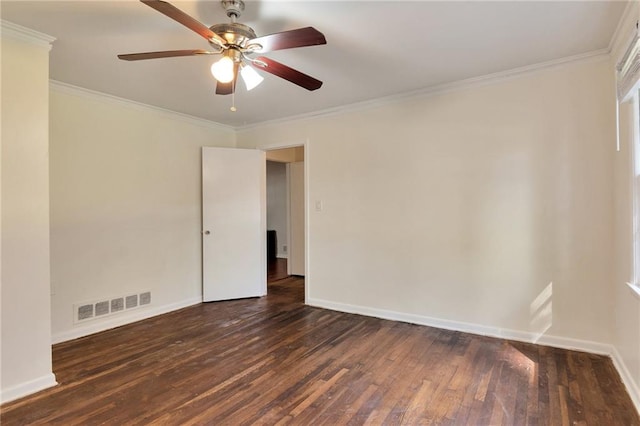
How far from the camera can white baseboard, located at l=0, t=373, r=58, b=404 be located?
2.09 metres

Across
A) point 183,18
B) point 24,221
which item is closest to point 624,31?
point 183,18

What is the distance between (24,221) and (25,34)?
1.17 m

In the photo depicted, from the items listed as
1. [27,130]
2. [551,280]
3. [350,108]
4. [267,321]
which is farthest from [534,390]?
[27,130]

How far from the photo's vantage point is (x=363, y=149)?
371 cm

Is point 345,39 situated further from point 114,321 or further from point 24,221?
point 114,321

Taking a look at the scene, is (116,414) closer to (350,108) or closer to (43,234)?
(43,234)

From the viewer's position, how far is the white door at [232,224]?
424cm

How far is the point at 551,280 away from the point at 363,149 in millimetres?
2089

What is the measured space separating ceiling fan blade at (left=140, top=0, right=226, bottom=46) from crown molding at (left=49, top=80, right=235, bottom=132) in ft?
6.80

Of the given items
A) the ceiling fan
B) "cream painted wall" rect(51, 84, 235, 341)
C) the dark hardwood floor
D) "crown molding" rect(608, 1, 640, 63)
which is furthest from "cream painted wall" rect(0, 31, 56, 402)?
"crown molding" rect(608, 1, 640, 63)

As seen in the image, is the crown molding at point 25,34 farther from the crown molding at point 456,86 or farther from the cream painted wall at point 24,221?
the crown molding at point 456,86

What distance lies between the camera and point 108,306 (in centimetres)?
337

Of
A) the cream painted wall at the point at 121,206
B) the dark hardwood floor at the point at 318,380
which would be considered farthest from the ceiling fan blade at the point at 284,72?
the cream painted wall at the point at 121,206

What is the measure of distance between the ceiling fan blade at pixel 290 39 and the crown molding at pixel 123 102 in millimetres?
2236
